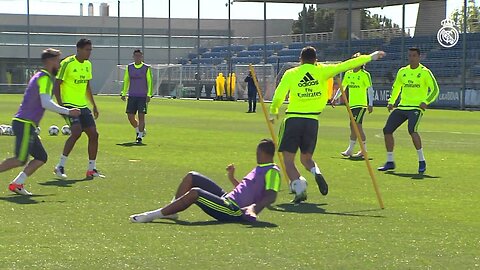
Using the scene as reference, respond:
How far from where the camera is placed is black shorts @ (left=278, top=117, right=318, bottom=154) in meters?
12.7

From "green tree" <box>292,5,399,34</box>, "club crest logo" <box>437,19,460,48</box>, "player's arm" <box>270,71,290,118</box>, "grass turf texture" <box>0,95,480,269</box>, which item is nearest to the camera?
"grass turf texture" <box>0,95,480,269</box>

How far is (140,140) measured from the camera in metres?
23.3

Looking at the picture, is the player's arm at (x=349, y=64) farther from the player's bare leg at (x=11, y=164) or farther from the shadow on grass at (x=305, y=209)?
the player's bare leg at (x=11, y=164)

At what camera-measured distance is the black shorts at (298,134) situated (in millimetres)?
12656

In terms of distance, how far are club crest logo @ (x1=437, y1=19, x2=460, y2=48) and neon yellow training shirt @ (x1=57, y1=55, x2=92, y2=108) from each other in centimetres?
4169

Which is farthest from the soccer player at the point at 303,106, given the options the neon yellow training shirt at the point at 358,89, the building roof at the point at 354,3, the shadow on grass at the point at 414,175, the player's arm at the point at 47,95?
the building roof at the point at 354,3

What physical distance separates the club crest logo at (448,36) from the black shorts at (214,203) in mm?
45945

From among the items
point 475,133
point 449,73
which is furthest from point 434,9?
point 475,133

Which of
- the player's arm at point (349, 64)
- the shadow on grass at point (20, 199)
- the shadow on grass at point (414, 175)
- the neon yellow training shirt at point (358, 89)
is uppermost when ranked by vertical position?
the player's arm at point (349, 64)

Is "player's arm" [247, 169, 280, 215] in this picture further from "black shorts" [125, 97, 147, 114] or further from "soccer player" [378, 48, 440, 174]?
"black shorts" [125, 97, 147, 114]

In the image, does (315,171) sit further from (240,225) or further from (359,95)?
(359,95)

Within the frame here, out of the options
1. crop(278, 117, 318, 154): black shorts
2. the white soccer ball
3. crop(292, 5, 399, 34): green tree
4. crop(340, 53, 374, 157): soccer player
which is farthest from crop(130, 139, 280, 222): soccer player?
crop(292, 5, 399, 34): green tree

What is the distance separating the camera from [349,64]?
1219cm

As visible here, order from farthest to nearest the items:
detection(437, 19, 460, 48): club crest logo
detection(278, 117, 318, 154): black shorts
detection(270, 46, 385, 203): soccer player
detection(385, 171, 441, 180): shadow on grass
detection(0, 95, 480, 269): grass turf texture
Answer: detection(437, 19, 460, 48): club crest logo < detection(385, 171, 441, 180): shadow on grass < detection(278, 117, 318, 154): black shorts < detection(270, 46, 385, 203): soccer player < detection(0, 95, 480, 269): grass turf texture
